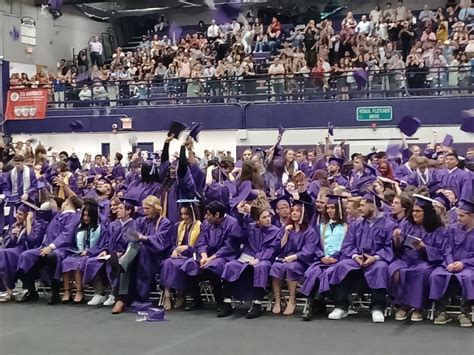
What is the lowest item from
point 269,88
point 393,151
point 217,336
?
point 217,336

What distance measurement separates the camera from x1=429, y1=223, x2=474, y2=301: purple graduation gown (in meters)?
8.09

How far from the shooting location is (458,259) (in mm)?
8438

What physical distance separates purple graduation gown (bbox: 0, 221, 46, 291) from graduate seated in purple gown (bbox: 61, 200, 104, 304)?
57 centimetres

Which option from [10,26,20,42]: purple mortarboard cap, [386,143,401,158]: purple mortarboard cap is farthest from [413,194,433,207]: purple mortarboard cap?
[10,26,20,42]: purple mortarboard cap

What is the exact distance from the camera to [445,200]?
9.07 metres

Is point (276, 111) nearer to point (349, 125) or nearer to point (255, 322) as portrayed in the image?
point (349, 125)

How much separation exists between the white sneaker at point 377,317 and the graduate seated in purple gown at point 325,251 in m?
0.64

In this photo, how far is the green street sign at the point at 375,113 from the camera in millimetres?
20422

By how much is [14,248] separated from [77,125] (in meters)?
14.1

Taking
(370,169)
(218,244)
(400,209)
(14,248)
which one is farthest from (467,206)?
(14,248)

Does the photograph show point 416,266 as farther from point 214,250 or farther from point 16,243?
point 16,243

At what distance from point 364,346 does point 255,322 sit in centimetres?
164

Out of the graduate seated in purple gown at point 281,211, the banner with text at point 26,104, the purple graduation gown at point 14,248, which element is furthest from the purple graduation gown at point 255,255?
the banner with text at point 26,104

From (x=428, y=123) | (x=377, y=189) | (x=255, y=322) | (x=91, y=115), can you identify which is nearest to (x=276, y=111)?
(x=428, y=123)
